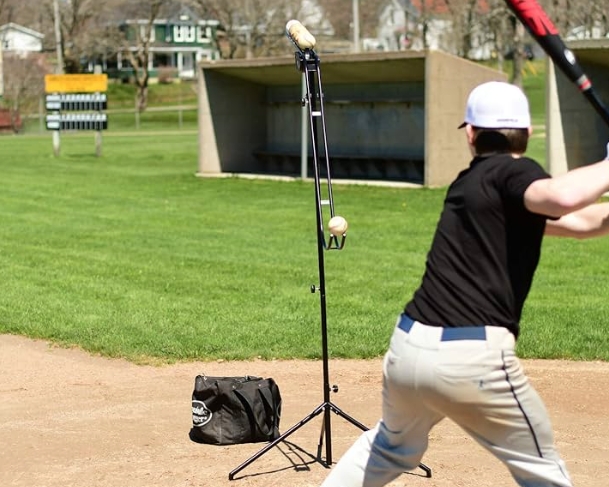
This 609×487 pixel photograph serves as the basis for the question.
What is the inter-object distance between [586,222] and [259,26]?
68.2 m

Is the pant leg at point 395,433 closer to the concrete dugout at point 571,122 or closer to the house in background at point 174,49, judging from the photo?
the concrete dugout at point 571,122

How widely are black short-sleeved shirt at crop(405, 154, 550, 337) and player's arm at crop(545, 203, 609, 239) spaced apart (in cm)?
38

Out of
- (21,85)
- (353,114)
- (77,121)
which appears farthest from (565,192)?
(21,85)

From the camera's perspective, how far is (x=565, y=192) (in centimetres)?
374

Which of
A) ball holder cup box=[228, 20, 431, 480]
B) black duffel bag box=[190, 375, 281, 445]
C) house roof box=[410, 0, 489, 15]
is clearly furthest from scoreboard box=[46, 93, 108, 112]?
house roof box=[410, 0, 489, 15]

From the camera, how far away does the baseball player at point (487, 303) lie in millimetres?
3926

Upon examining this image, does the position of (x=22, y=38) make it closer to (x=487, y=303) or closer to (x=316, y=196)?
(x=316, y=196)

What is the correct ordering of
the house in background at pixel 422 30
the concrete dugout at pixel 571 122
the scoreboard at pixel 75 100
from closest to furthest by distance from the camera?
the concrete dugout at pixel 571 122 < the scoreboard at pixel 75 100 < the house in background at pixel 422 30

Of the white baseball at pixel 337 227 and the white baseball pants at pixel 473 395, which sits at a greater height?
the white baseball at pixel 337 227

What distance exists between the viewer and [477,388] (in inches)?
155

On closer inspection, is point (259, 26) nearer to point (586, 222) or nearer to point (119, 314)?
point (119, 314)

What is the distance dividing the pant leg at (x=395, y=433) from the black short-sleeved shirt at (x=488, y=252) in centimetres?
18

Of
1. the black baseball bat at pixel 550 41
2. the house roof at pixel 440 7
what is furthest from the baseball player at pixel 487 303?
the house roof at pixel 440 7

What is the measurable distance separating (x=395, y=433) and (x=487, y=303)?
2.21 ft
